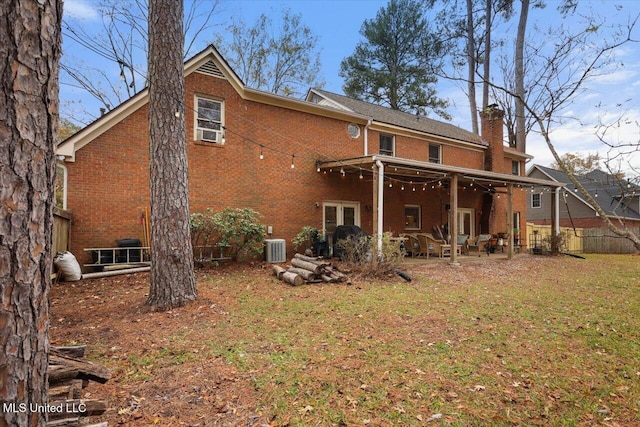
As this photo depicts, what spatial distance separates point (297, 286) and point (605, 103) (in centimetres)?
623

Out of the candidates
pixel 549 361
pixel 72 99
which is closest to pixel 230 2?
pixel 72 99

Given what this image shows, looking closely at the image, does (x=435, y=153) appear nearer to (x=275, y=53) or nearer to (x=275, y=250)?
(x=275, y=250)

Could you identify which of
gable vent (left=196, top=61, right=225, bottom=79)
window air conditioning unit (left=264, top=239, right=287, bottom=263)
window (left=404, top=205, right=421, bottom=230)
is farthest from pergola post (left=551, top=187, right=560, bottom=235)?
gable vent (left=196, top=61, right=225, bottom=79)

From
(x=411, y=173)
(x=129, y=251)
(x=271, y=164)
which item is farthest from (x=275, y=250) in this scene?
(x=411, y=173)

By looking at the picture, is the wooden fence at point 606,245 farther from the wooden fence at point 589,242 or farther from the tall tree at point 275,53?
the tall tree at point 275,53

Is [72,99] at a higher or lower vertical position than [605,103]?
higher

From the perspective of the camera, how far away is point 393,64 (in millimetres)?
25875

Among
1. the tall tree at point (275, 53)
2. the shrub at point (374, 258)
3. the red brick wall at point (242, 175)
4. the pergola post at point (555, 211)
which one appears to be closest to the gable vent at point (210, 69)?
the red brick wall at point (242, 175)

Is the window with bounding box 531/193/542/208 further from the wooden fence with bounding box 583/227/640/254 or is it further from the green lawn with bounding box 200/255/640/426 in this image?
the green lawn with bounding box 200/255/640/426

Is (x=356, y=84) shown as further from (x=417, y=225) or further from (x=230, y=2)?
(x=417, y=225)

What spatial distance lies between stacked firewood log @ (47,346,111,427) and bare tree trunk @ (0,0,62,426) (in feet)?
2.57

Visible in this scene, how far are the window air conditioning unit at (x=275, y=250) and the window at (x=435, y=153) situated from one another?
9.14 meters

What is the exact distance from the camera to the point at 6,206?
52.1 inches

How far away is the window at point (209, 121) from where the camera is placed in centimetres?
1096
